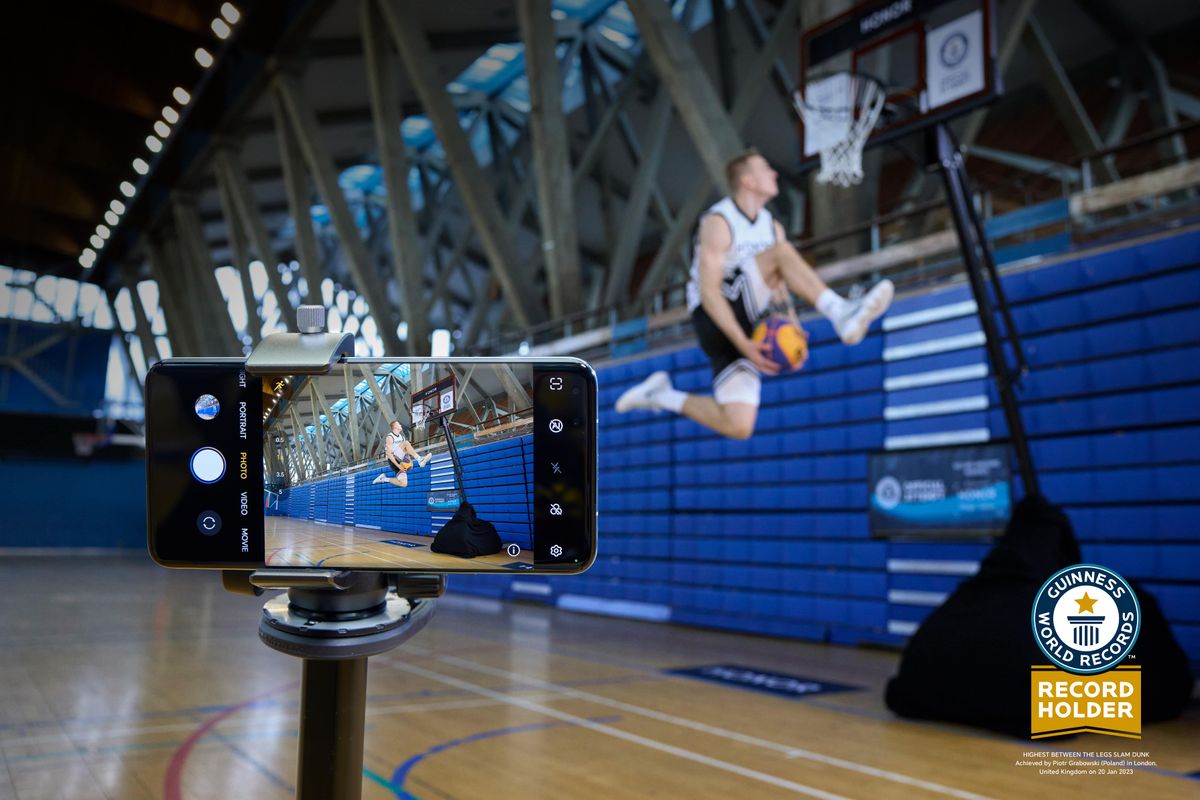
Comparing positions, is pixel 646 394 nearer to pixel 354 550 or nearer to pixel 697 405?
pixel 697 405

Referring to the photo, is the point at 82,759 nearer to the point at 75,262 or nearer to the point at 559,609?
the point at 559,609

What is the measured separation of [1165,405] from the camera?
5953mm

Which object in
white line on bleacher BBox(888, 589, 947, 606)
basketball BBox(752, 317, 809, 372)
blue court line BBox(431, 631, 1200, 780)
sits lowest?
blue court line BBox(431, 631, 1200, 780)

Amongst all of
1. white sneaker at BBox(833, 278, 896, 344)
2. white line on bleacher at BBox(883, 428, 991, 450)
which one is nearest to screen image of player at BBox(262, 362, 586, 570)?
white line on bleacher at BBox(883, 428, 991, 450)

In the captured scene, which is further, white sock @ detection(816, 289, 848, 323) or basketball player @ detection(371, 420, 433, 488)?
white sock @ detection(816, 289, 848, 323)

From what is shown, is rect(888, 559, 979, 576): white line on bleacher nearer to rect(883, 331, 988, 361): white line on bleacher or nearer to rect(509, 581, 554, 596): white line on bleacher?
rect(883, 331, 988, 361): white line on bleacher

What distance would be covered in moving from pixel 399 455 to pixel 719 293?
7.73 metres

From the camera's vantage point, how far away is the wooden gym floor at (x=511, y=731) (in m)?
3.54

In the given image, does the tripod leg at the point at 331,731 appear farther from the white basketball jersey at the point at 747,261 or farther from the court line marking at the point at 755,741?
the white basketball jersey at the point at 747,261

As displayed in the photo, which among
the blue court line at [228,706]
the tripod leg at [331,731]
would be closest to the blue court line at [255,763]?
the blue court line at [228,706]

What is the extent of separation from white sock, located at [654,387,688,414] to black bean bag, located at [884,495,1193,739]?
4958 mm

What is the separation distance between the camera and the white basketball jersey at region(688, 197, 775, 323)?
8.45m

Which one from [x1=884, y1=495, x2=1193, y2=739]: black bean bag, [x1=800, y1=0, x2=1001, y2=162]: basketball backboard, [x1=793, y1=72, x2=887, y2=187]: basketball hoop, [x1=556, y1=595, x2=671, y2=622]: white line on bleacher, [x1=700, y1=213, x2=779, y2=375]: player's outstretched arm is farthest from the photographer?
[x1=556, y1=595, x2=671, y2=622]: white line on bleacher

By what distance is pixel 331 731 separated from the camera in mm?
1069
